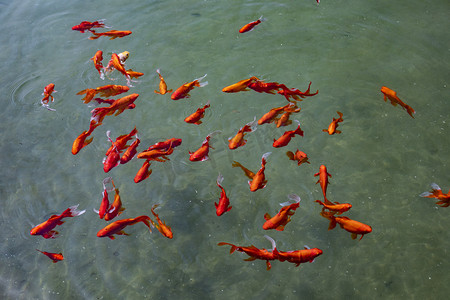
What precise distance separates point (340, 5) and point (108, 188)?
16.5 feet

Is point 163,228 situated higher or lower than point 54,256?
higher

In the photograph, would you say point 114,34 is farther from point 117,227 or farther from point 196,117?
point 117,227

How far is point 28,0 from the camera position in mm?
7797

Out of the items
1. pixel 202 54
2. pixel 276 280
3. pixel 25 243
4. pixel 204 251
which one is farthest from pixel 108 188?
pixel 202 54

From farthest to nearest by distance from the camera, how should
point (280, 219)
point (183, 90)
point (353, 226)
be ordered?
1. point (183, 90)
2. point (280, 219)
3. point (353, 226)

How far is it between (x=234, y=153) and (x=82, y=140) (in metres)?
1.84

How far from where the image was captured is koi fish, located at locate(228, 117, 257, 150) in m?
4.48

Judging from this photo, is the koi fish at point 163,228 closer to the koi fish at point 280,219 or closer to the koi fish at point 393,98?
the koi fish at point 280,219

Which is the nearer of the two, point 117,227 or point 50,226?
point 117,227

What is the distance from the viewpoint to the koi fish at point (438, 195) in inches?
152

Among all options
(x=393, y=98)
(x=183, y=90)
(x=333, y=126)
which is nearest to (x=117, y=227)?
(x=183, y=90)

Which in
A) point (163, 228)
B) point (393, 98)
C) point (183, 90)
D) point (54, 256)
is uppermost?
point (183, 90)

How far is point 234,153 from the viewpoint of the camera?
15.4 feet

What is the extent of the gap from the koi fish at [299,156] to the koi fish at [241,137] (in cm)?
56
